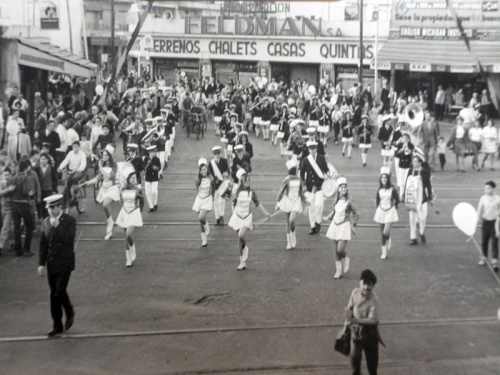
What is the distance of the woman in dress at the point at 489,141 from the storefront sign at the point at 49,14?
48.0ft

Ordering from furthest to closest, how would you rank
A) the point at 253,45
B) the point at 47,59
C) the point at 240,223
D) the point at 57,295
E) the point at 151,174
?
the point at 253,45, the point at 47,59, the point at 151,174, the point at 240,223, the point at 57,295

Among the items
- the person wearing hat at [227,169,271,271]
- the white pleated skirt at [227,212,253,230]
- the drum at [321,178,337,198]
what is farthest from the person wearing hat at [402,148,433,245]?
the white pleated skirt at [227,212,253,230]

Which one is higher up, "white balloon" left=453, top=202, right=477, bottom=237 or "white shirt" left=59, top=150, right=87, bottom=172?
"white shirt" left=59, top=150, right=87, bottom=172

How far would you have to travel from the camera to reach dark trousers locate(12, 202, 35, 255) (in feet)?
48.2

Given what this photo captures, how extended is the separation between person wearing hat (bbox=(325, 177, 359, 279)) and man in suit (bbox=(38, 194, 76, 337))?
4.70 meters

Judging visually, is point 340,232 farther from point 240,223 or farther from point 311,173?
point 311,173

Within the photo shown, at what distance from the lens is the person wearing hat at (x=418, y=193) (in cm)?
1580

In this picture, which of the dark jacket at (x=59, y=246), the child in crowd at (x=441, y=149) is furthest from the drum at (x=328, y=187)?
the child in crowd at (x=441, y=149)

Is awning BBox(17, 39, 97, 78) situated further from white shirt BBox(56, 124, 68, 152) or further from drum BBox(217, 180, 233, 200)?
drum BBox(217, 180, 233, 200)

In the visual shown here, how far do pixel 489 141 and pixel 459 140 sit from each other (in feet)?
3.00

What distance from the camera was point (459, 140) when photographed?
26141 millimetres

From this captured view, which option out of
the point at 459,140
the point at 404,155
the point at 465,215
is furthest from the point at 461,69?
the point at 465,215

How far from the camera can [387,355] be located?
9688 mm

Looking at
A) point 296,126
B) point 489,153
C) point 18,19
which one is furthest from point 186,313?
point 18,19
